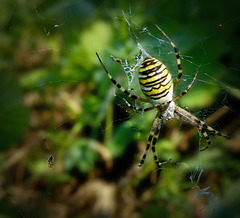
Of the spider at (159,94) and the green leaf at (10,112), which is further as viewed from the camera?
the green leaf at (10,112)

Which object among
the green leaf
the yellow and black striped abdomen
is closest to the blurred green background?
the green leaf

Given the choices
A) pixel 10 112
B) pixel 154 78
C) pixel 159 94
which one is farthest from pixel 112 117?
pixel 10 112

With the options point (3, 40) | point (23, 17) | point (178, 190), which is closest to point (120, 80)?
point (178, 190)

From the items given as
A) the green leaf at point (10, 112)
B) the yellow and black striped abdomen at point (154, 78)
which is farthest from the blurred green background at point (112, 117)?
the yellow and black striped abdomen at point (154, 78)

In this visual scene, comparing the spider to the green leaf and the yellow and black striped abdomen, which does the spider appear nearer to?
the yellow and black striped abdomen

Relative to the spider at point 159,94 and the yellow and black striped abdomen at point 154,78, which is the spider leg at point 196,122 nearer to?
the spider at point 159,94

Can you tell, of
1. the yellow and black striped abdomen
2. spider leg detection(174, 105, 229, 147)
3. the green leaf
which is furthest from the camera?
the green leaf
